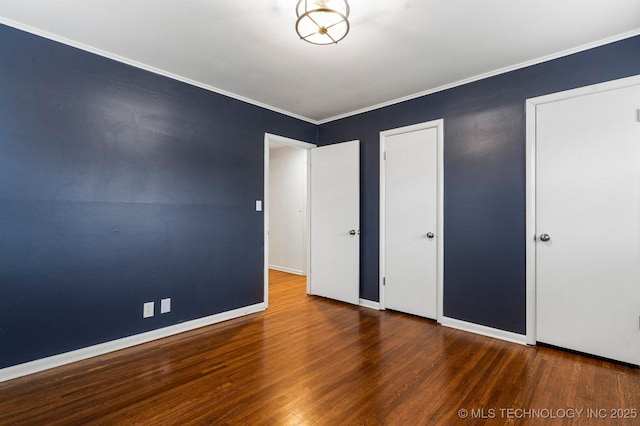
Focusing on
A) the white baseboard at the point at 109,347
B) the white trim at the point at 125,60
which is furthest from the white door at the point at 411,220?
the white baseboard at the point at 109,347

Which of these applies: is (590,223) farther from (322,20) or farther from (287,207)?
(287,207)

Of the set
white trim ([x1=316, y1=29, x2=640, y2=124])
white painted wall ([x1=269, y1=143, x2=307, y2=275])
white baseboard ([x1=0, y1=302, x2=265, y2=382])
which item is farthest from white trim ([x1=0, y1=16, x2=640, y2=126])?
white baseboard ([x1=0, y1=302, x2=265, y2=382])

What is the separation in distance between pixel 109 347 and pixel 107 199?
1256 millimetres

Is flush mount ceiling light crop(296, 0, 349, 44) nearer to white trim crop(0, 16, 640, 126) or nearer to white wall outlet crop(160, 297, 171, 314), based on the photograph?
white trim crop(0, 16, 640, 126)

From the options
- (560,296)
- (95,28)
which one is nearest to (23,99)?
(95,28)

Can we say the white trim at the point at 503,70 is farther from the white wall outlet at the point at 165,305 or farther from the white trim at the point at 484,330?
the white wall outlet at the point at 165,305

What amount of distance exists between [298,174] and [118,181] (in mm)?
3533

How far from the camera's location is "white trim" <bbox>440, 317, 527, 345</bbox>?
9.15 ft

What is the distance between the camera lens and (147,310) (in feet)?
9.27

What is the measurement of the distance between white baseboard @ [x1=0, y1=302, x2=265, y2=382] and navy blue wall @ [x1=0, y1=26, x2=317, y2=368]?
53 millimetres

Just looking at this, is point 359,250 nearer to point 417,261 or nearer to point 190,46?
point 417,261

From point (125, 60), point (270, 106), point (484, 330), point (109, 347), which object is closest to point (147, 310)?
→ point (109, 347)

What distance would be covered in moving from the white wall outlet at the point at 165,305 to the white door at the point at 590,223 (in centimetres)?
341

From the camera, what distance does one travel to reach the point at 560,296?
8.59 feet
